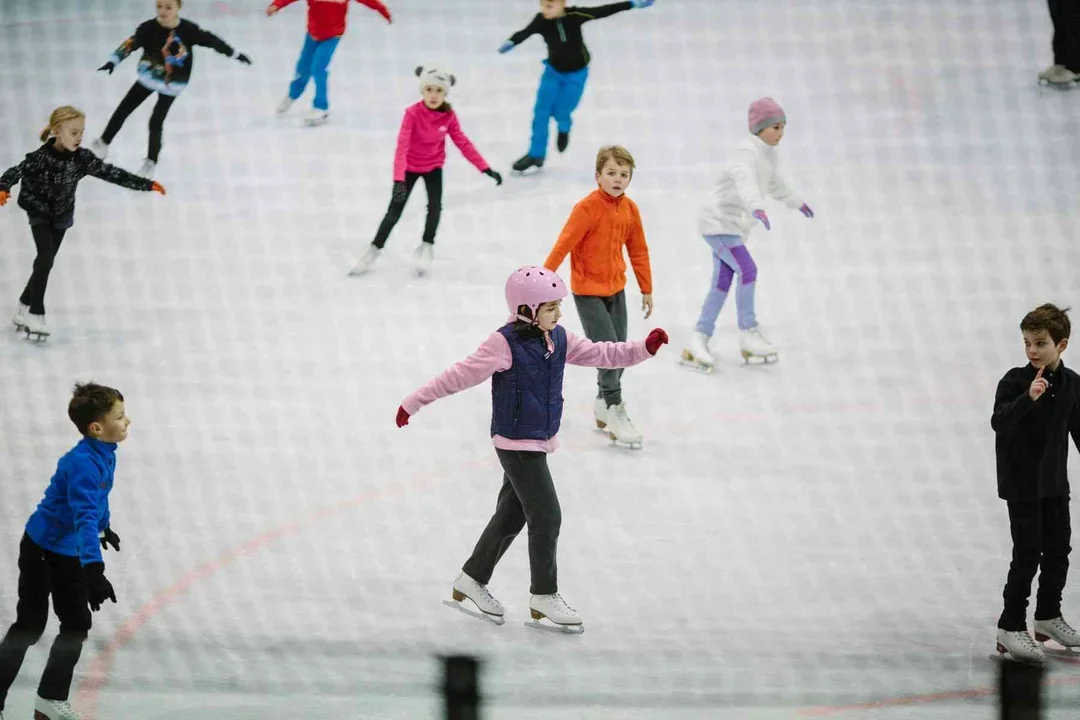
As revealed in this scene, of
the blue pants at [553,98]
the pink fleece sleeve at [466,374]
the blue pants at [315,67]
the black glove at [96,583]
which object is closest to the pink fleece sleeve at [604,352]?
the pink fleece sleeve at [466,374]

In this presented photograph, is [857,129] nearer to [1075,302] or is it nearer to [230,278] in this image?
[1075,302]

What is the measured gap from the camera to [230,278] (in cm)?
906

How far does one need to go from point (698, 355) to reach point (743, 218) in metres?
0.75

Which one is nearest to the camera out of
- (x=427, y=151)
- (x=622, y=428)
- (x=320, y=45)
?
(x=622, y=428)

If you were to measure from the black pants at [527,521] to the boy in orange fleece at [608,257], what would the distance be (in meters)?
1.39

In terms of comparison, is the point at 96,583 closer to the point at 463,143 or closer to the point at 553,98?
the point at 463,143

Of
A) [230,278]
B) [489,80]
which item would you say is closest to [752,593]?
[230,278]

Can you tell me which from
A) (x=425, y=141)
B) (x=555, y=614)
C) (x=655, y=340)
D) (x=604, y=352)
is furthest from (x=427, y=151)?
(x=555, y=614)

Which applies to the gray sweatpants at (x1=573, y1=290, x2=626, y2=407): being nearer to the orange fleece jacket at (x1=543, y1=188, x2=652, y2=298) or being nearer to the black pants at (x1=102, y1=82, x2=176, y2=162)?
the orange fleece jacket at (x1=543, y1=188, x2=652, y2=298)

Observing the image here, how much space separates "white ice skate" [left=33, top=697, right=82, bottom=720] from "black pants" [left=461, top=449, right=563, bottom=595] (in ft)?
4.97

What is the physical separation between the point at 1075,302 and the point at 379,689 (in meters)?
5.41

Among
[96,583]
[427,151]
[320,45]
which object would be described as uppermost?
[320,45]

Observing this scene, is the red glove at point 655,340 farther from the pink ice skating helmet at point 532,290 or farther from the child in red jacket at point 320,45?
the child in red jacket at point 320,45

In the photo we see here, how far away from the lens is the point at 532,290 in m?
5.43
